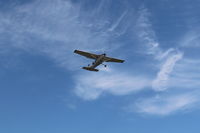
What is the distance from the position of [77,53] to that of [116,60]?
15593mm

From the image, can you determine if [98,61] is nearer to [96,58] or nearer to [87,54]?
[96,58]

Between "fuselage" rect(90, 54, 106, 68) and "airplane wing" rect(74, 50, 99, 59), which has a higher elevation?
"airplane wing" rect(74, 50, 99, 59)

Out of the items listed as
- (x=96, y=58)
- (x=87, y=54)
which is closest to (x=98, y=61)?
(x=96, y=58)

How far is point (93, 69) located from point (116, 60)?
30.3 feet

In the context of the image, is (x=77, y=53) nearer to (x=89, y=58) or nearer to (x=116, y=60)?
(x=89, y=58)

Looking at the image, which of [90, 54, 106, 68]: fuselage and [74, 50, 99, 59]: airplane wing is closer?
[90, 54, 106, 68]: fuselage

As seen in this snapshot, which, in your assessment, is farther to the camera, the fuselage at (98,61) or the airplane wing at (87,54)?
the airplane wing at (87,54)

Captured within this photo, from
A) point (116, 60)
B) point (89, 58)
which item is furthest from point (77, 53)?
point (116, 60)

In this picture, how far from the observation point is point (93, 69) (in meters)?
156

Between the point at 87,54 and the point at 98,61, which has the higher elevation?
the point at 87,54

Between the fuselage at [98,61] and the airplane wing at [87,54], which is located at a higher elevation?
the airplane wing at [87,54]

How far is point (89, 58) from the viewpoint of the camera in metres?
152

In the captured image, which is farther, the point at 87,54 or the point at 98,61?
the point at 87,54

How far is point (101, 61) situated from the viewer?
150 meters
